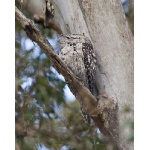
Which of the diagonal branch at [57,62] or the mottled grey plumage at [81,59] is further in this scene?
the mottled grey plumage at [81,59]

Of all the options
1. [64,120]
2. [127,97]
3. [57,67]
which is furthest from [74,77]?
[64,120]

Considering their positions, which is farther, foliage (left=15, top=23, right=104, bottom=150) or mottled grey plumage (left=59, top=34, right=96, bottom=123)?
foliage (left=15, top=23, right=104, bottom=150)

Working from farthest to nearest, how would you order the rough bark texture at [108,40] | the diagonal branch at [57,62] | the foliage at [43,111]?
1. the foliage at [43,111]
2. the rough bark texture at [108,40]
3. the diagonal branch at [57,62]

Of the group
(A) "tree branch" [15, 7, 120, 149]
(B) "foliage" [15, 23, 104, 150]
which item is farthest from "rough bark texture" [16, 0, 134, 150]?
(B) "foliage" [15, 23, 104, 150]

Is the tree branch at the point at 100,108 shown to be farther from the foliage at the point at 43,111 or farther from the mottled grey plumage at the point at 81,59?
the foliage at the point at 43,111

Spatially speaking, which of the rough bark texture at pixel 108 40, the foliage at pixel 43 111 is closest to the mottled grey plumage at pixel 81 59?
the rough bark texture at pixel 108 40

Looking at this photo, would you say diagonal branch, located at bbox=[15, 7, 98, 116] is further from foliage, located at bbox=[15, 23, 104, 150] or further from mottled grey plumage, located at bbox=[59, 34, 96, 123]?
foliage, located at bbox=[15, 23, 104, 150]

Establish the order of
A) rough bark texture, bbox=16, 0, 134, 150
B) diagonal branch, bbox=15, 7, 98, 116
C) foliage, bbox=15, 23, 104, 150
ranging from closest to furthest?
diagonal branch, bbox=15, 7, 98, 116
rough bark texture, bbox=16, 0, 134, 150
foliage, bbox=15, 23, 104, 150
